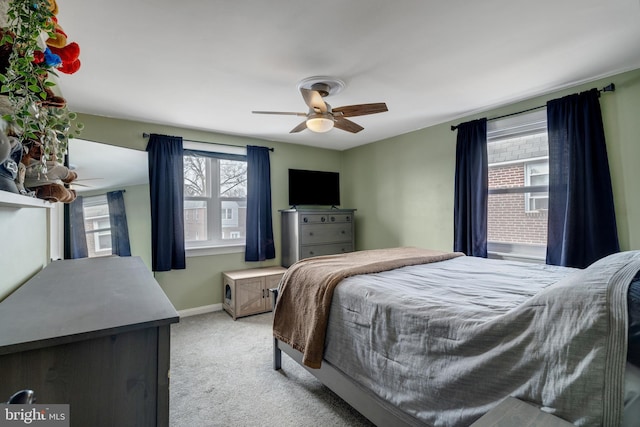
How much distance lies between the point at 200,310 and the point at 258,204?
1615 millimetres

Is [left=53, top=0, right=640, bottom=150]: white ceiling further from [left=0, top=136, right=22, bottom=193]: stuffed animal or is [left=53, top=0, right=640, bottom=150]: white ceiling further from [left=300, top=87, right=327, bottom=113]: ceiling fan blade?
[left=0, top=136, right=22, bottom=193]: stuffed animal

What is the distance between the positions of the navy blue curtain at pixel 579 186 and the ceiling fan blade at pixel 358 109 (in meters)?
1.72

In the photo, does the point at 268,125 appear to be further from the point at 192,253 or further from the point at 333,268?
the point at 333,268

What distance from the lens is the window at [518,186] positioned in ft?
9.61

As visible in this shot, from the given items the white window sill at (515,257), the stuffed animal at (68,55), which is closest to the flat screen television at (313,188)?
the white window sill at (515,257)

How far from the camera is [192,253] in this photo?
3762 millimetres

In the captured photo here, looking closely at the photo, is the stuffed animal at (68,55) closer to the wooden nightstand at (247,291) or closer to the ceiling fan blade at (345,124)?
the ceiling fan blade at (345,124)

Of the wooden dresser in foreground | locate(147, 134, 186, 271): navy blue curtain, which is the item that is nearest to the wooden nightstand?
locate(147, 134, 186, 271): navy blue curtain

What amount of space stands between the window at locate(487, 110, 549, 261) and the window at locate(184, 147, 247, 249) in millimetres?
3259

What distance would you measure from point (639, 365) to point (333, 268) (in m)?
1.56

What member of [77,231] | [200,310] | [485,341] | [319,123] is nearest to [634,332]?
[485,341]

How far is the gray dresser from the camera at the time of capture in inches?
161

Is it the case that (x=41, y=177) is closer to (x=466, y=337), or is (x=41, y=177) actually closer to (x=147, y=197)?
(x=466, y=337)

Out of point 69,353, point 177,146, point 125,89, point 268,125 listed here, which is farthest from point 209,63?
point 69,353
